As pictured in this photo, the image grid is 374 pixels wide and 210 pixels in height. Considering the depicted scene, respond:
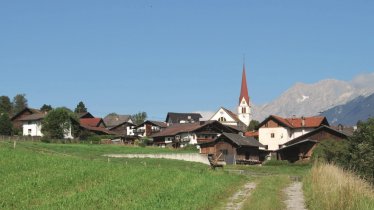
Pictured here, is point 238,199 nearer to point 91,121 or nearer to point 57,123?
point 57,123

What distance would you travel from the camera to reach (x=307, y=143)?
10200cm

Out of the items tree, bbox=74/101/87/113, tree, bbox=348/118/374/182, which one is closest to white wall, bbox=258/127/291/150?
tree, bbox=348/118/374/182

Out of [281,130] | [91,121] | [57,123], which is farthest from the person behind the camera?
[91,121]

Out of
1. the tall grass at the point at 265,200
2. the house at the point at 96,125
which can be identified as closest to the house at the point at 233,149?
the house at the point at 96,125

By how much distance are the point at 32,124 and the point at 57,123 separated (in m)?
17.5

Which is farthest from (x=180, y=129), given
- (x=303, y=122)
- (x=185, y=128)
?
(x=303, y=122)

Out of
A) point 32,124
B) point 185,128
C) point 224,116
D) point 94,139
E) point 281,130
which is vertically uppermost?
point 224,116

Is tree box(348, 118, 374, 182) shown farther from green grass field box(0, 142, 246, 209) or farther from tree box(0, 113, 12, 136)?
tree box(0, 113, 12, 136)

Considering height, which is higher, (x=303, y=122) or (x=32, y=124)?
(x=32, y=124)

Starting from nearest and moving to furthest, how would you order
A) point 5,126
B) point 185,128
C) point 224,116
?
point 5,126
point 185,128
point 224,116

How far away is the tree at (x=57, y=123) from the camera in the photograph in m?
117

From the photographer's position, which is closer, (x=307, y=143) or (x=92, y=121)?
(x=307, y=143)

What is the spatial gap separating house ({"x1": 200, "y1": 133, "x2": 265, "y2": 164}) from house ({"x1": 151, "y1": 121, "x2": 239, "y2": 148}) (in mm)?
17800

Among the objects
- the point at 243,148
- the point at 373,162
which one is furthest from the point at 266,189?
the point at 243,148
